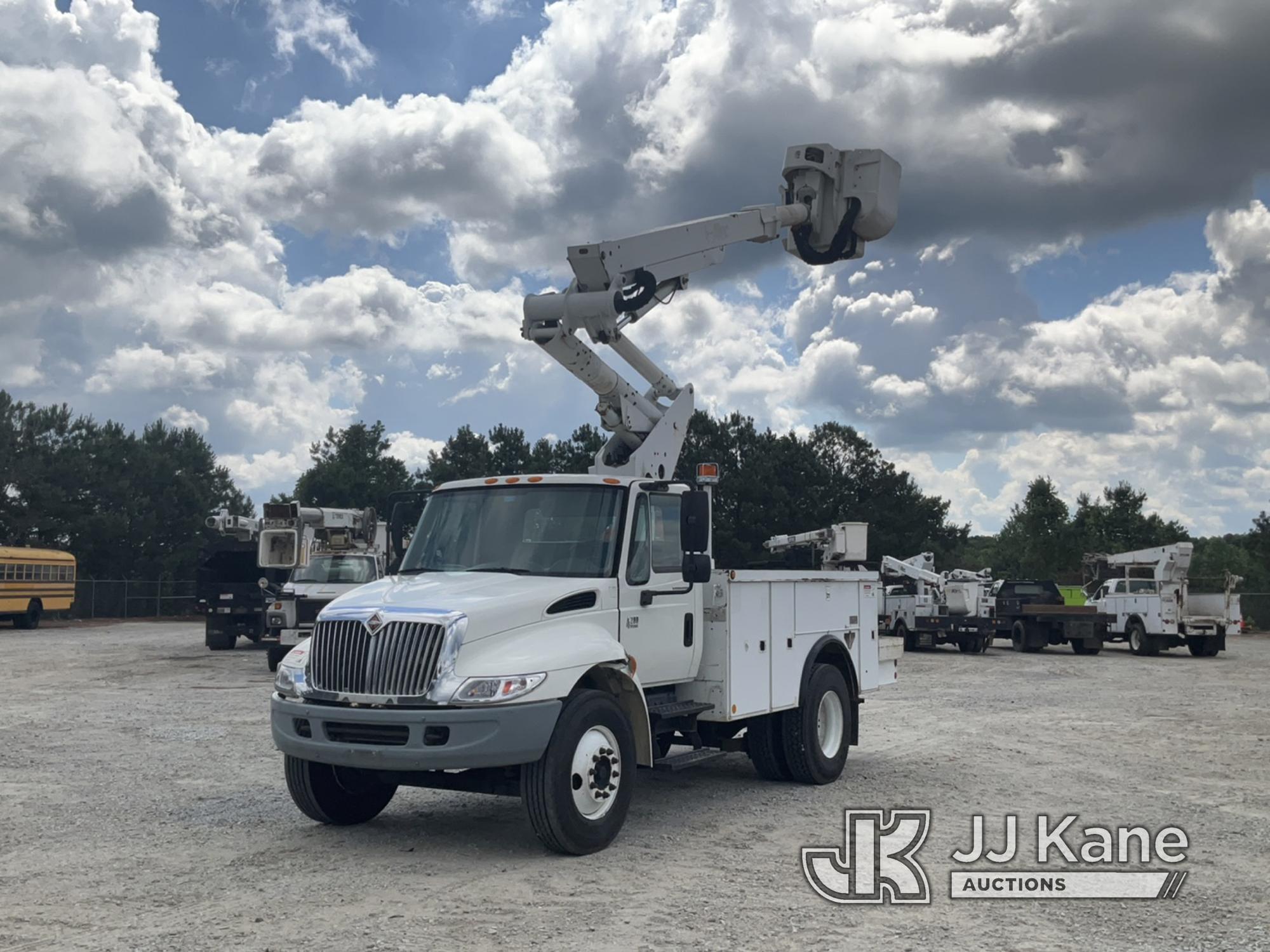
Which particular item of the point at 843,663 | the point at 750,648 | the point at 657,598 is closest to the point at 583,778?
the point at 657,598

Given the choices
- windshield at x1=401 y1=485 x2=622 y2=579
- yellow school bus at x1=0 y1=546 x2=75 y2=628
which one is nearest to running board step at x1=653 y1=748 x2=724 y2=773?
windshield at x1=401 y1=485 x2=622 y2=579

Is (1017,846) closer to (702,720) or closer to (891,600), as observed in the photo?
(702,720)

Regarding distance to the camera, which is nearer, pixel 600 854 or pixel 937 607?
pixel 600 854

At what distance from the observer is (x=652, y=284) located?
12.6m

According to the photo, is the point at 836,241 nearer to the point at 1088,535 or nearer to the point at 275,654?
the point at 275,654

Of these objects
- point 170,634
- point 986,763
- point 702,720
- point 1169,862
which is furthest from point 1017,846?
point 170,634

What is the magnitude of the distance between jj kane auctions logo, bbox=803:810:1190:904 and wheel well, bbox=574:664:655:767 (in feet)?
4.33

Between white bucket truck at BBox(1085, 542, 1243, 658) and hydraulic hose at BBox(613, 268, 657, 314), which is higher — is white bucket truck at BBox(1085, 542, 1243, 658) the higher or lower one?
the lower one

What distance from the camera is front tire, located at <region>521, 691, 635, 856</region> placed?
7.57 meters

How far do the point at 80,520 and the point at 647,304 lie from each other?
189 ft

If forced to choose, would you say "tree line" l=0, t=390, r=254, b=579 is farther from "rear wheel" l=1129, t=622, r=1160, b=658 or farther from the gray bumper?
the gray bumper

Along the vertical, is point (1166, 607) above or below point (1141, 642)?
above

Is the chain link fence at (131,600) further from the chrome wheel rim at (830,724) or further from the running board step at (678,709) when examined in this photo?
the running board step at (678,709)

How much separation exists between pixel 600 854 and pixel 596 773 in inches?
20.5
